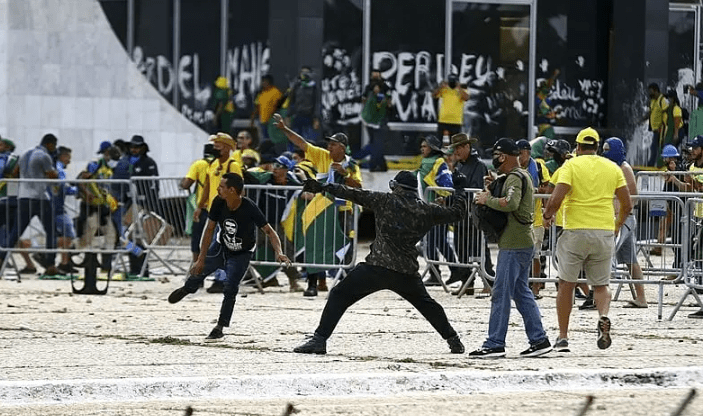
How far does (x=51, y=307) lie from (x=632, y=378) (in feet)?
25.3

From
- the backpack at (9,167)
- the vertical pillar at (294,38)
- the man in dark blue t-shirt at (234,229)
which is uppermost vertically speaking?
the vertical pillar at (294,38)

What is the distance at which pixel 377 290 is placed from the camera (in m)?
12.8

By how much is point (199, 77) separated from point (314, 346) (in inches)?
609

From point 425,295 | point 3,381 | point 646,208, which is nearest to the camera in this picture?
point 3,381

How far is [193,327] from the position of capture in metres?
15.0

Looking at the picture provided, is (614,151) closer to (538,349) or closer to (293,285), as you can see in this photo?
(538,349)

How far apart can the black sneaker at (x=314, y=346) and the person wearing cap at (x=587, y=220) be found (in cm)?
180

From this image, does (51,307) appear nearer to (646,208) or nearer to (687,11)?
(646,208)

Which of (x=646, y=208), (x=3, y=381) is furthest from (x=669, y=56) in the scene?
(x=3, y=381)

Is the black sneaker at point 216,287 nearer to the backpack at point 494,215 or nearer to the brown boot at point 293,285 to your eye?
the brown boot at point 293,285

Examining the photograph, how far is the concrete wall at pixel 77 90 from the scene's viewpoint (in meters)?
27.0

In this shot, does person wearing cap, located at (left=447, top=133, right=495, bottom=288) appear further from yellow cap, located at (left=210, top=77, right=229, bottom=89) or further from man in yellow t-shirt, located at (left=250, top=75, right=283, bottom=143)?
yellow cap, located at (left=210, top=77, right=229, bottom=89)

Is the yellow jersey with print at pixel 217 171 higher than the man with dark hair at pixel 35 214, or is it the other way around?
the yellow jersey with print at pixel 217 171

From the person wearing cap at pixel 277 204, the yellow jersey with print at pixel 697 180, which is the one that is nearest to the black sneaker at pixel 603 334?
the yellow jersey with print at pixel 697 180
